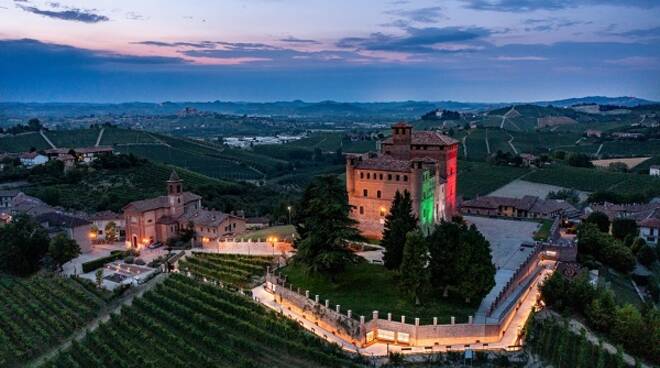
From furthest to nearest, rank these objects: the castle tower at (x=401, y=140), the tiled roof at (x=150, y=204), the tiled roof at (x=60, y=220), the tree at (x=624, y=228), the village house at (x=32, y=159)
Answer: the village house at (x=32, y=159) < the tree at (x=624, y=228) < the castle tower at (x=401, y=140) < the tiled roof at (x=150, y=204) < the tiled roof at (x=60, y=220)

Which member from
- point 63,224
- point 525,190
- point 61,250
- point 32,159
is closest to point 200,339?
point 61,250

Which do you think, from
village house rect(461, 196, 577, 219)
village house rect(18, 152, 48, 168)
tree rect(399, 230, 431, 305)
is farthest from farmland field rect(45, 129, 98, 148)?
tree rect(399, 230, 431, 305)

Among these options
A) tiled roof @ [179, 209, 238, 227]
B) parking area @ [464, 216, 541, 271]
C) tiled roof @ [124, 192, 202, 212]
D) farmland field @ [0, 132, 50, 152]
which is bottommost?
parking area @ [464, 216, 541, 271]

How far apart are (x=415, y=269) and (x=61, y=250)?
28493mm

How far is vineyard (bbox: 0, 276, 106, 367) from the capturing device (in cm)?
3167

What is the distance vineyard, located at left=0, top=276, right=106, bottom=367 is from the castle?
21.8 m

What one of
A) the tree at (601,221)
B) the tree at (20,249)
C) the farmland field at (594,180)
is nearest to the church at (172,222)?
the tree at (20,249)

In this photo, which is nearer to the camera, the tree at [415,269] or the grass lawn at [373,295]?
the grass lawn at [373,295]

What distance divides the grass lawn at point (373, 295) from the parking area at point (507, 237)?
30.8 ft

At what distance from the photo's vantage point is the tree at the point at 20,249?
42656 millimetres

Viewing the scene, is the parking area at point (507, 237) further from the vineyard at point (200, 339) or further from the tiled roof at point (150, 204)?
the tiled roof at point (150, 204)

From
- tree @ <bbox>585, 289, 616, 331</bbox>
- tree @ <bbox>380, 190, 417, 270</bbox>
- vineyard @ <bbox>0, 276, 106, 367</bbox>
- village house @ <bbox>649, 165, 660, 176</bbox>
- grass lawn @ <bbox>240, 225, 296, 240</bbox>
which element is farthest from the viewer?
village house @ <bbox>649, 165, 660, 176</bbox>

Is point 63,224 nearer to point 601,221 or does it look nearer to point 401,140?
point 401,140

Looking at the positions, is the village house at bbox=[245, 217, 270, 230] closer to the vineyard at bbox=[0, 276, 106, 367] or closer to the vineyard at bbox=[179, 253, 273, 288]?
the vineyard at bbox=[179, 253, 273, 288]
